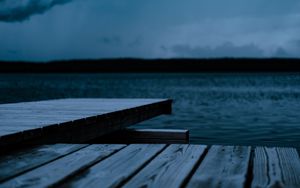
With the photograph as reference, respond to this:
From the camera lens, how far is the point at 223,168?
3.35m

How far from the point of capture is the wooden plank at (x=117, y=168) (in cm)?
292

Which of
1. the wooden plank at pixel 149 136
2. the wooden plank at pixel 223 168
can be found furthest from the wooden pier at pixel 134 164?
the wooden plank at pixel 149 136

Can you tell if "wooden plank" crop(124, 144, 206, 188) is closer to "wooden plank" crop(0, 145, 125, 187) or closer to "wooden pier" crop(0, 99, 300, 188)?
"wooden pier" crop(0, 99, 300, 188)

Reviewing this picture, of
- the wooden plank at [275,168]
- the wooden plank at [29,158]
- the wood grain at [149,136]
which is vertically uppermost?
the wooden plank at [275,168]

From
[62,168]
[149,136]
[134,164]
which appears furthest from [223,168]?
[149,136]

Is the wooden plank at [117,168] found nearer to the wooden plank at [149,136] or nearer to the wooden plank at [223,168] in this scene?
the wooden plank at [223,168]

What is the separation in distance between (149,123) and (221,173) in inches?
707

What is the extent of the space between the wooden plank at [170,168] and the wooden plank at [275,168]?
48cm

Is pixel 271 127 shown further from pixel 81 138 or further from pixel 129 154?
pixel 129 154

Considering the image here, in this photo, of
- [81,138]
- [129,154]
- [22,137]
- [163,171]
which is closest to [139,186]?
[163,171]

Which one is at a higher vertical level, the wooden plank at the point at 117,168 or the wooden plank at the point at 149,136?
the wooden plank at the point at 117,168

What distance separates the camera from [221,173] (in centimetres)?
320

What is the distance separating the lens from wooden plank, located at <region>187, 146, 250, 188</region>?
2.95 metres

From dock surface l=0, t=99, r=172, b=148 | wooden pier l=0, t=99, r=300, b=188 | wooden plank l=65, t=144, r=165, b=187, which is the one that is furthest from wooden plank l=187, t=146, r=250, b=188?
dock surface l=0, t=99, r=172, b=148
